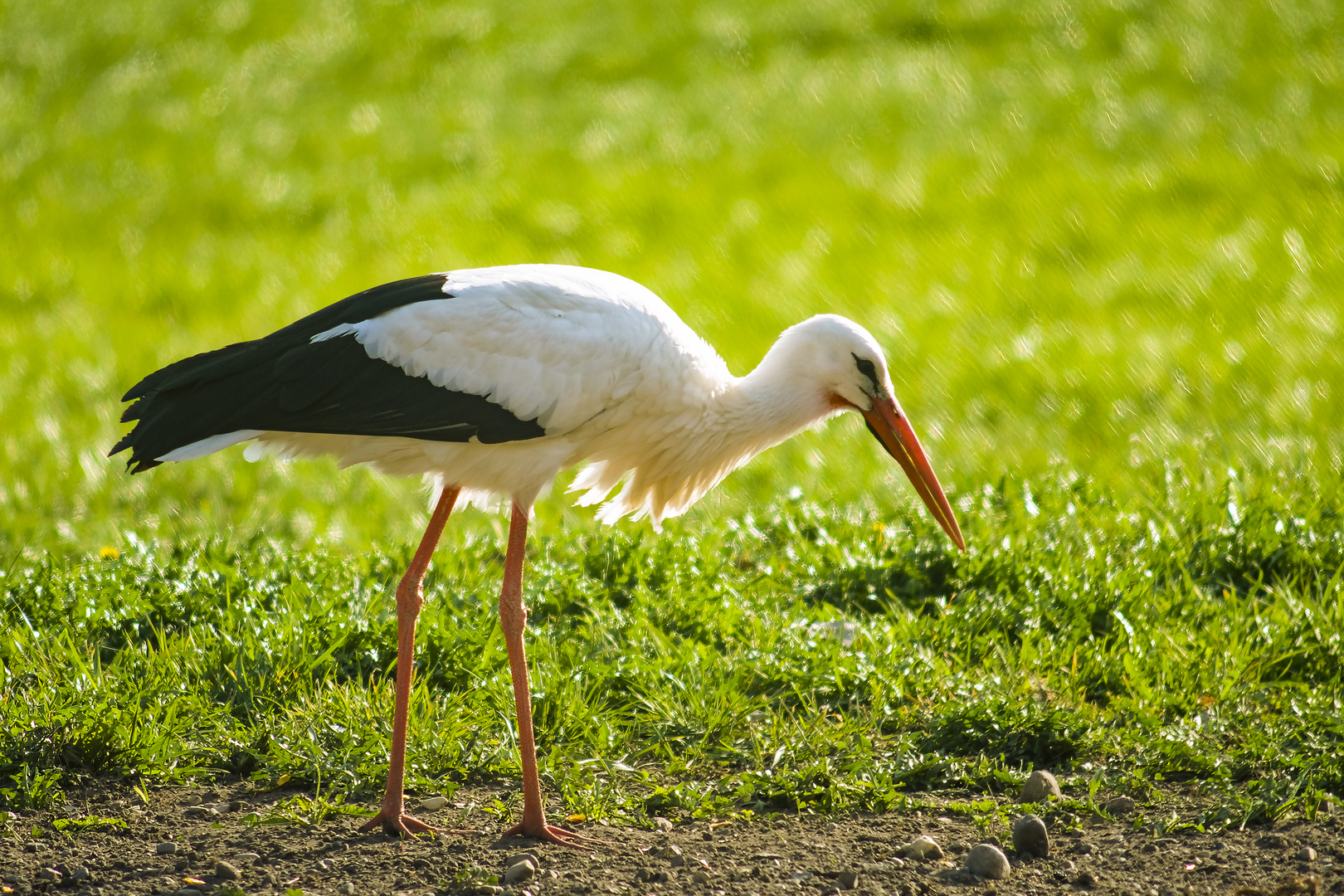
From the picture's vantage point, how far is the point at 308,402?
365cm

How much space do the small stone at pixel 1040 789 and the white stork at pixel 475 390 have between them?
1.23 m

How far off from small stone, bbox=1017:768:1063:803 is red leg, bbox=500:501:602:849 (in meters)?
1.17

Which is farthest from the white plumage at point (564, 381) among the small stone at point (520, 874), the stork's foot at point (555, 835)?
the small stone at point (520, 874)

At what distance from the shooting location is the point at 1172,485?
546cm

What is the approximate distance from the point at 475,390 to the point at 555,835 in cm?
124

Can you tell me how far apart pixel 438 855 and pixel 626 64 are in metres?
11.8

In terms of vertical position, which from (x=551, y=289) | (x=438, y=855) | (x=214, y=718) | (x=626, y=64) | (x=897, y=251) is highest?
(x=626, y=64)

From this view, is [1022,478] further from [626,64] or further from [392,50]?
[392,50]

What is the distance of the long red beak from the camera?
13.4 ft

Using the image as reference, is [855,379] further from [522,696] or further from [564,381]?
[522,696]

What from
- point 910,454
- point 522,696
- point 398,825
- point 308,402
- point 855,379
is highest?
point 855,379

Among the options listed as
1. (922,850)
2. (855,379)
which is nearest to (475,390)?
(855,379)

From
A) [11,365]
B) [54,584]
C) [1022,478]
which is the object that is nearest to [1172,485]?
[1022,478]

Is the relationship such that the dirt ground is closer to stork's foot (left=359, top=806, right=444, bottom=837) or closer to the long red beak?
stork's foot (left=359, top=806, right=444, bottom=837)
